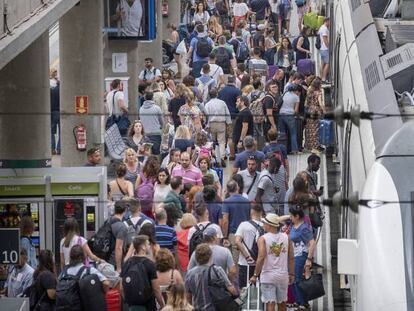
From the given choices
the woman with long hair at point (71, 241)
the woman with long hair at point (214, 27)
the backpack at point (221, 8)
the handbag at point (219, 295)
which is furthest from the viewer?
the backpack at point (221, 8)

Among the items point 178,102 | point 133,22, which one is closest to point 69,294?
point 178,102

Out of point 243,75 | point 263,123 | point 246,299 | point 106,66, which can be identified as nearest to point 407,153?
point 246,299

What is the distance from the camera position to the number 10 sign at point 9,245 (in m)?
19.0

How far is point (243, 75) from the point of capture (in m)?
33.2

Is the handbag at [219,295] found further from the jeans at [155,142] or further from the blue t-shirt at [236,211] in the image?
the jeans at [155,142]

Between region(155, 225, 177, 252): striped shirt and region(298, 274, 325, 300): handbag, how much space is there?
154 centimetres

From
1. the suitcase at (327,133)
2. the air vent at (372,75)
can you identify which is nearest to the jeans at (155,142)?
the suitcase at (327,133)

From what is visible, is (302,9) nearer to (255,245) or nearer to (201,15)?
(201,15)

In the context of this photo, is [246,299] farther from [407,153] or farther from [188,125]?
[188,125]

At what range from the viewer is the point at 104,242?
65.3 feet

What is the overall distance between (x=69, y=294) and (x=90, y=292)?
0.21m

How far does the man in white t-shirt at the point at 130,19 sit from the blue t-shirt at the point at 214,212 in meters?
13.2

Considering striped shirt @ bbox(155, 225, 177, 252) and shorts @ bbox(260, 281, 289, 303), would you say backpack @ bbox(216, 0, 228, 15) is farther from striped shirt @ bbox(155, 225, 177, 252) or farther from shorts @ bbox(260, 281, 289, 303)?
shorts @ bbox(260, 281, 289, 303)

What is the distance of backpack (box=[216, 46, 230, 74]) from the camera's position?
36.2 m
